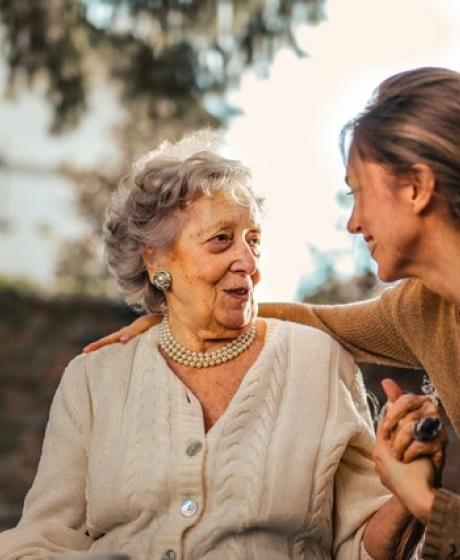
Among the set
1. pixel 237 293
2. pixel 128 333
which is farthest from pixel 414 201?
pixel 128 333

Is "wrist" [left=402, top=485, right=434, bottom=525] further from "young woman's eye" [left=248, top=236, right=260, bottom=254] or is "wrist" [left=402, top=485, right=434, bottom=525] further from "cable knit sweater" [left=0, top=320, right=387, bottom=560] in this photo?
"young woman's eye" [left=248, top=236, right=260, bottom=254]

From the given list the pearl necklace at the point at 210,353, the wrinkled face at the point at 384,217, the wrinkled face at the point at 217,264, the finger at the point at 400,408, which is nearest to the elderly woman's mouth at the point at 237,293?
the wrinkled face at the point at 217,264

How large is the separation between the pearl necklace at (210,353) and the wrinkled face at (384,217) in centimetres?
55

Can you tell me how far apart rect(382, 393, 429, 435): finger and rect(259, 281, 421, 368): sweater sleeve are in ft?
1.85

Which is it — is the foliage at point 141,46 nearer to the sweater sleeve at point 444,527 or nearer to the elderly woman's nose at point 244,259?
the elderly woman's nose at point 244,259

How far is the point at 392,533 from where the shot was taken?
350 cm

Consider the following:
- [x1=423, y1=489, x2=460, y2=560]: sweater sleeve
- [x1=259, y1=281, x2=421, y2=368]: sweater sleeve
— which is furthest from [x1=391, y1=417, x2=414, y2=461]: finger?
[x1=259, y1=281, x2=421, y2=368]: sweater sleeve

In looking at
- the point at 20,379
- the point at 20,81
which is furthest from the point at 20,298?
the point at 20,81

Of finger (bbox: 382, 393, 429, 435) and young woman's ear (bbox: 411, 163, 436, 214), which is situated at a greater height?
young woman's ear (bbox: 411, 163, 436, 214)

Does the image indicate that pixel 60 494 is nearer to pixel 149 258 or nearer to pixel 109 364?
pixel 109 364

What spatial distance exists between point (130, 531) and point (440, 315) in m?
0.92

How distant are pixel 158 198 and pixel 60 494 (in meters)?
0.79

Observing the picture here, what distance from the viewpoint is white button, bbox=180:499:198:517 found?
141 inches

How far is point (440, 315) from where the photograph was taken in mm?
3598
